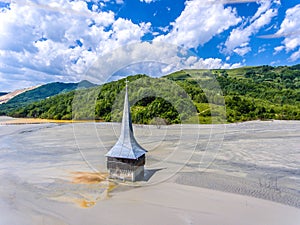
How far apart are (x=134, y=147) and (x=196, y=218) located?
158 inches

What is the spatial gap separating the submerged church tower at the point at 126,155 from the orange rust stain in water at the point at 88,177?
1158mm

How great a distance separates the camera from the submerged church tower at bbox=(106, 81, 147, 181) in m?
10.4

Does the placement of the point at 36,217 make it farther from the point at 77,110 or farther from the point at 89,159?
the point at 77,110

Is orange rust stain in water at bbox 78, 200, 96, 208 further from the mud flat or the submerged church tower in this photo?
the submerged church tower

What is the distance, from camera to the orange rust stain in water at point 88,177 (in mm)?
11836

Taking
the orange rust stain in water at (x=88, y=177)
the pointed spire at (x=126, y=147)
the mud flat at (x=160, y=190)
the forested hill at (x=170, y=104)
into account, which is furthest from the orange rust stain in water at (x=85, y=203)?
the forested hill at (x=170, y=104)

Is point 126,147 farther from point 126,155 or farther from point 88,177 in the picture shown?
point 88,177

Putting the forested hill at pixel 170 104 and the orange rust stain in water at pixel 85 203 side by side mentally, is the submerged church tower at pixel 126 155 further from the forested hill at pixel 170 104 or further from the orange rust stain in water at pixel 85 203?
the forested hill at pixel 170 104

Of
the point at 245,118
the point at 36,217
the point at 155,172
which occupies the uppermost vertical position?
the point at 245,118

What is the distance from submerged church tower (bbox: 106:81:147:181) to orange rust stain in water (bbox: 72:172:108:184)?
1158 mm

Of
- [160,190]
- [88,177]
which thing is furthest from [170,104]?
[160,190]

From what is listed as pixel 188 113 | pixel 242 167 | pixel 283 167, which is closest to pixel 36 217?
pixel 242 167

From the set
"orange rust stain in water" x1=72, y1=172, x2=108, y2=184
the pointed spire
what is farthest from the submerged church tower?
"orange rust stain in water" x1=72, y1=172, x2=108, y2=184

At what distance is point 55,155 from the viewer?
18.3 metres
